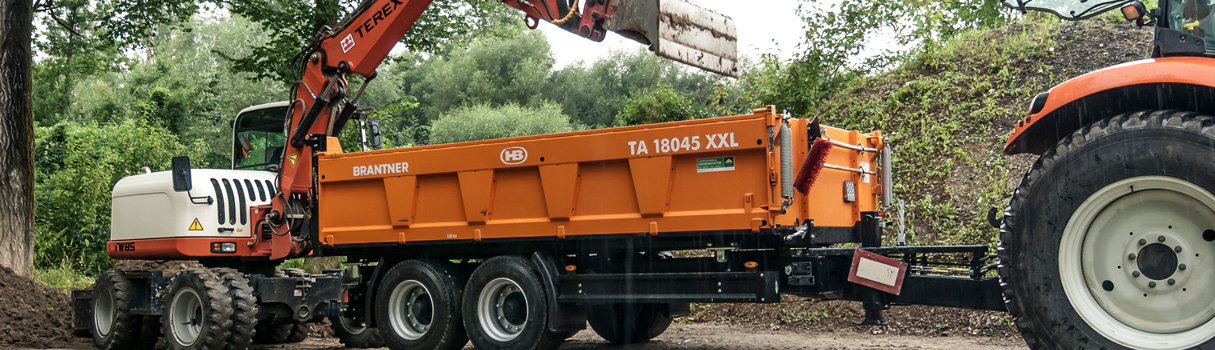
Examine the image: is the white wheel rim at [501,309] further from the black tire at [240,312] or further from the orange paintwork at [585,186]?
the black tire at [240,312]

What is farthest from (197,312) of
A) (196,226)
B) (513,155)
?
(513,155)

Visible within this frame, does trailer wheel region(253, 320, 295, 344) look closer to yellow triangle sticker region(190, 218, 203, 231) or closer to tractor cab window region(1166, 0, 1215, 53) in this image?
yellow triangle sticker region(190, 218, 203, 231)

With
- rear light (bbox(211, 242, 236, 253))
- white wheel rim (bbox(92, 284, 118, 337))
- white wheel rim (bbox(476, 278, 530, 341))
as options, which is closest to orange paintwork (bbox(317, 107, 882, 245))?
white wheel rim (bbox(476, 278, 530, 341))

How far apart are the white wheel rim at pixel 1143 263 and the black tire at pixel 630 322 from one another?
4755 mm

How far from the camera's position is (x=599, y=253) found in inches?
331

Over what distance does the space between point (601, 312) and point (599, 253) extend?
121 cm

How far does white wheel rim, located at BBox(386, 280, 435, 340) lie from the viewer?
29.9 feet

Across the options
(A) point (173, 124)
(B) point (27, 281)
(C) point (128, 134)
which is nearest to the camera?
(B) point (27, 281)

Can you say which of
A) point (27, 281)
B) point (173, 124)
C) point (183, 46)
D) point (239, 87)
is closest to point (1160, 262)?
point (27, 281)

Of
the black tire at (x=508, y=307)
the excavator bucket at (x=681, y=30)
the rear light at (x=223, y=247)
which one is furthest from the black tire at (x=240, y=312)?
the excavator bucket at (x=681, y=30)

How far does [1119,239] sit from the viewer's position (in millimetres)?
5125

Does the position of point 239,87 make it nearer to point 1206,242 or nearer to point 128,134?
point 128,134

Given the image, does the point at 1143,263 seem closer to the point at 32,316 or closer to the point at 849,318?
the point at 849,318

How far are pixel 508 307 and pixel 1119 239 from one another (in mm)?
4968
